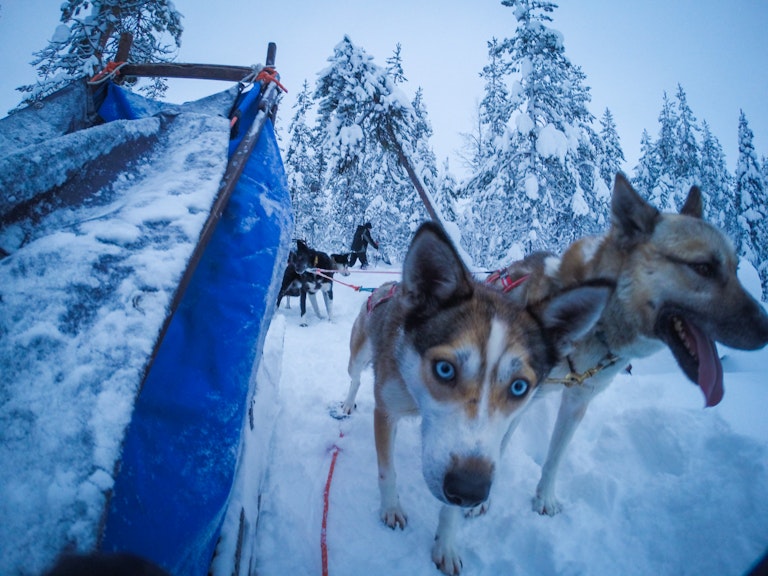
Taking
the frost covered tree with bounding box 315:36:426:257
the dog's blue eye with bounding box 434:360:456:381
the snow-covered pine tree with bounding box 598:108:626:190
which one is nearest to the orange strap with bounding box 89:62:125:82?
the dog's blue eye with bounding box 434:360:456:381

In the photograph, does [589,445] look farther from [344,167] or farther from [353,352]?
[344,167]

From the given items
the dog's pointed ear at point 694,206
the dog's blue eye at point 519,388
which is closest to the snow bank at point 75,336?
the dog's blue eye at point 519,388

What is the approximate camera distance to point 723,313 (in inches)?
88.3

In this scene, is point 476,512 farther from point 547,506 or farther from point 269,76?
point 269,76

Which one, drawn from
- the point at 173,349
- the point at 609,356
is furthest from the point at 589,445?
the point at 173,349

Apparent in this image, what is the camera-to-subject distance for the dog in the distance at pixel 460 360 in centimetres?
159

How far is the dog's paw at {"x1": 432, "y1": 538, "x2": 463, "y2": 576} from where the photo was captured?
2223mm

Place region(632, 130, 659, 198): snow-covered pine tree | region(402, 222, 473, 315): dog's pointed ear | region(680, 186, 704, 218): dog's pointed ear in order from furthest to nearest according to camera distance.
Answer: region(632, 130, 659, 198): snow-covered pine tree, region(680, 186, 704, 218): dog's pointed ear, region(402, 222, 473, 315): dog's pointed ear

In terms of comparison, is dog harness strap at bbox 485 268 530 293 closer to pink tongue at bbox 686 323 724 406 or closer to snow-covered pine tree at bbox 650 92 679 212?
pink tongue at bbox 686 323 724 406

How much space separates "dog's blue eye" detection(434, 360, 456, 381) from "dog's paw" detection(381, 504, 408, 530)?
4.55 feet

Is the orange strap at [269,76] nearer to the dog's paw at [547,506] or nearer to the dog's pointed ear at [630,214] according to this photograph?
the dog's pointed ear at [630,214]

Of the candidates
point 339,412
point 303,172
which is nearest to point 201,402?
point 339,412

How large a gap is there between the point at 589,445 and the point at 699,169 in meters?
30.5

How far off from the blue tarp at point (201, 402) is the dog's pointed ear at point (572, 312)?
1792 mm
